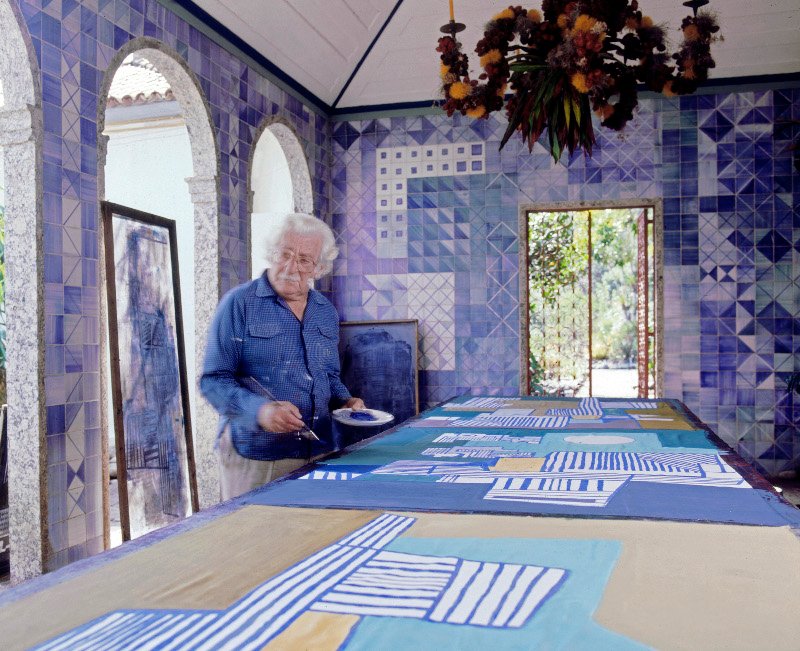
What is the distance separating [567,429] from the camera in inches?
119

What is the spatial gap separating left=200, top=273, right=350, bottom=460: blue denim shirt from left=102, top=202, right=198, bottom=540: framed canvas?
4.96 ft

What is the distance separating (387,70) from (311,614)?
21.1 feet

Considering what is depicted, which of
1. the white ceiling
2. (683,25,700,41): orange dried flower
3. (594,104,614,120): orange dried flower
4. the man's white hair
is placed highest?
the white ceiling

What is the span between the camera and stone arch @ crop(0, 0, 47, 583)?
11.8 feet

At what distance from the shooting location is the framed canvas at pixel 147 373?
4160mm

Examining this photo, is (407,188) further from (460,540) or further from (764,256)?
(460,540)

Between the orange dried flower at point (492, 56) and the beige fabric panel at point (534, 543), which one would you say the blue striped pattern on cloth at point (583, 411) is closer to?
the orange dried flower at point (492, 56)

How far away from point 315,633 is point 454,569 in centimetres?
34

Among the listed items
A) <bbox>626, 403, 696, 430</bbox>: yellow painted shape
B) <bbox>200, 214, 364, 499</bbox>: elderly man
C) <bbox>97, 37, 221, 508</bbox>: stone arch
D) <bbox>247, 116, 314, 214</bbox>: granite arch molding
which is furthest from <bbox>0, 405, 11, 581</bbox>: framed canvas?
<bbox>626, 403, 696, 430</bbox>: yellow painted shape

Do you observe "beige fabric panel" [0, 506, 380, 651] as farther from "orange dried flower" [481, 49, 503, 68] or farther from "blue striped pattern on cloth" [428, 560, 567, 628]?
"orange dried flower" [481, 49, 503, 68]

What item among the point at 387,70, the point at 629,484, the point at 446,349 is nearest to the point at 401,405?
the point at 446,349

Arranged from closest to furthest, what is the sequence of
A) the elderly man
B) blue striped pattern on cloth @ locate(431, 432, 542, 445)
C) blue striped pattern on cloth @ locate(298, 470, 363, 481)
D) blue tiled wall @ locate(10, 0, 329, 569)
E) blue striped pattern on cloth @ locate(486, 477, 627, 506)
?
blue striped pattern on cloth @ locate(486, 477, 627, 506)
blue striped pattern on cloth @ locate(298, 470, 363, 481)
blue striped pattern on cloth @ locate(431, 432, 542, 445)
the elderly man
blue tiled wall @ locate(10, 0, 329, 569)

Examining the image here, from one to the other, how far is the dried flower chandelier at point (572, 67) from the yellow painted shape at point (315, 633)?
76.9 inches

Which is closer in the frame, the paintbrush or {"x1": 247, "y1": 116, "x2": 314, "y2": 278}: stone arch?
the paintbrush
